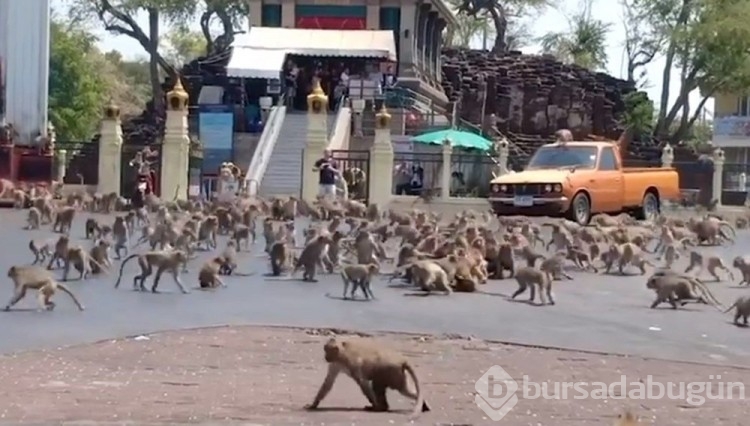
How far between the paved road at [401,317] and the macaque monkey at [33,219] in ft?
25.3

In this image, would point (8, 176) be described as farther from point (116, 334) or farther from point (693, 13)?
point (693, 13)

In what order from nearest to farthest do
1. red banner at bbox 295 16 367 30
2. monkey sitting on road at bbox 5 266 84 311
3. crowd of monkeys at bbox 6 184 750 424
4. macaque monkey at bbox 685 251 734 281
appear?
monkey sitting on road at bbox 5 266 84 311 < crowd of monkeys at bbox 6 184 750 424 < macaque monkey at bbox 685 251 734 281 < red banner at bbox 295 16 367 30

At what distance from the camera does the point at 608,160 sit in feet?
94.5

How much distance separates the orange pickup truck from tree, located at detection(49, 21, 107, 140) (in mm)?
43814

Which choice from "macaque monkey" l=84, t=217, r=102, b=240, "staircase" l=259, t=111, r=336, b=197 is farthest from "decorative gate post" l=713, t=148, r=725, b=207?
"macaque monkey" l=84, t=217, r=102, b=240

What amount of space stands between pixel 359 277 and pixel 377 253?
2855mm

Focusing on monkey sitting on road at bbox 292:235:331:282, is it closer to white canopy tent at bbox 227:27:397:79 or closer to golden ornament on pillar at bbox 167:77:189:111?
golden ornament on pillar at bbox 167:77:189:111

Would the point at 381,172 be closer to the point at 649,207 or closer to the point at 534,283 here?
the point at 649,207

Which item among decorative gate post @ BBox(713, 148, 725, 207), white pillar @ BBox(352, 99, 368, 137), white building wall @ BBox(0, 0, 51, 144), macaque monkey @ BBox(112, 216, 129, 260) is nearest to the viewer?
macaque monkey @ BBox(112, 216, 129, 260)

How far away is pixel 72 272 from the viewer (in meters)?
16.5

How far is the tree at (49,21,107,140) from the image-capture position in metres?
71.3

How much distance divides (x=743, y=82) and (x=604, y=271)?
141ft

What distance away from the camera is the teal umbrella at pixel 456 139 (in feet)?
131

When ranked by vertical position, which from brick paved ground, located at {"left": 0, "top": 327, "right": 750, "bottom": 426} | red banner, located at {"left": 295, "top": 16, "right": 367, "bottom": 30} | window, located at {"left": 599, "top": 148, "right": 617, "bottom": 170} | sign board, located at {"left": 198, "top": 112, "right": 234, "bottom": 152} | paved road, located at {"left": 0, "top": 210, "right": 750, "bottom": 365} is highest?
red banner, located at {"left": 295, "top": 16, "right": 367, "bottom": 30}
